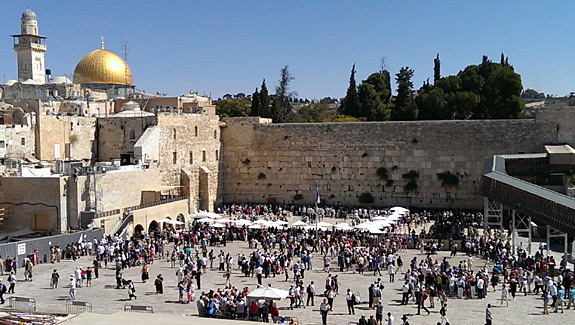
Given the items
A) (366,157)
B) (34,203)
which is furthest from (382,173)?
(34,203)

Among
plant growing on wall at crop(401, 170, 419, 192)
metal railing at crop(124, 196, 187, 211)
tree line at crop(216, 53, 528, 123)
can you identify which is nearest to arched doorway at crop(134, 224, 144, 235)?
metal railing at crop(124, 196, 187, 211)

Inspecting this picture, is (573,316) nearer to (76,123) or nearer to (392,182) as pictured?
(392,182)

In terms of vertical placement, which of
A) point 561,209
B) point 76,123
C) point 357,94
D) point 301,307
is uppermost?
point 357,94

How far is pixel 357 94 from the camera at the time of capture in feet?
146

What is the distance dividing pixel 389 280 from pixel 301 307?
4127 millimetres

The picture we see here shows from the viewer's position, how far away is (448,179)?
1231 inches

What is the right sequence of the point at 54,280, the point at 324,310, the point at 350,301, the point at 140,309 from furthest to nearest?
the point at 54,280 < the point at 350,301 < the point at 140,309 < the point at 324,310

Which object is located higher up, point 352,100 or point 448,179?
point 352,100

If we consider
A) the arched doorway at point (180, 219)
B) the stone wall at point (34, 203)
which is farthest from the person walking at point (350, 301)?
the arched doorway at point (180, 219)

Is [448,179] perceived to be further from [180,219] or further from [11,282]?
[11,282]

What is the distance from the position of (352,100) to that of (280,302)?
100 ft

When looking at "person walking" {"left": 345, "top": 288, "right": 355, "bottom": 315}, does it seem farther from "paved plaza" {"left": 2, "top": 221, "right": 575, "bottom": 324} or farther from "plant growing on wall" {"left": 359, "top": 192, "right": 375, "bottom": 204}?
"plant growing on wall" {"left": 359, "top": 192, "right": 375, "bottom": 204}

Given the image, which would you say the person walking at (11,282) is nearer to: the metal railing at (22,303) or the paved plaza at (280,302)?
the paved plaza at (280,302)

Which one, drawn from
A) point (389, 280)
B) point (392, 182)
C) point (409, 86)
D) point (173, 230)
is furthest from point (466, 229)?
point (409, 86)
